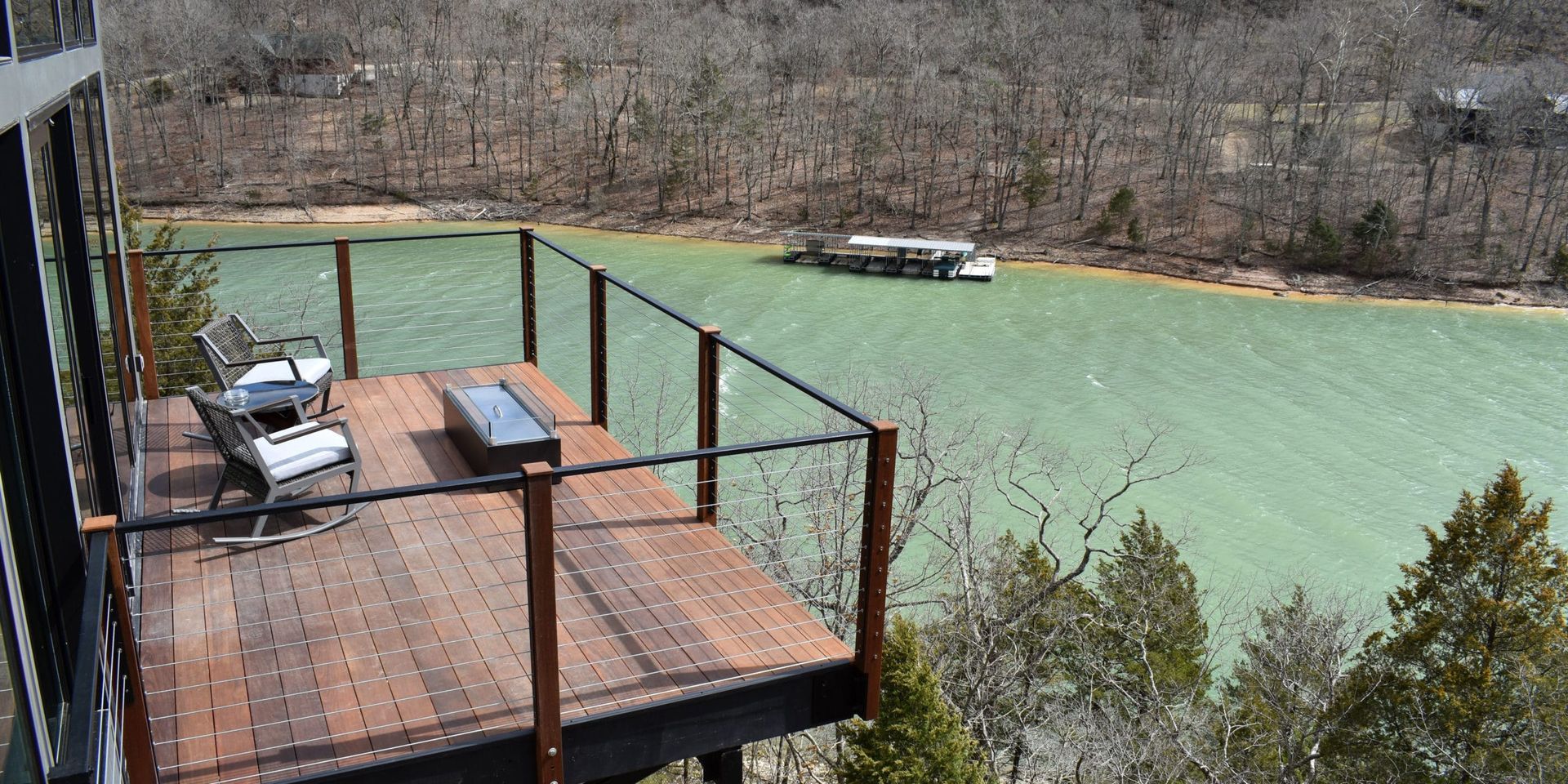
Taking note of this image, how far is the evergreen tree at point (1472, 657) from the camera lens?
13.0 metres

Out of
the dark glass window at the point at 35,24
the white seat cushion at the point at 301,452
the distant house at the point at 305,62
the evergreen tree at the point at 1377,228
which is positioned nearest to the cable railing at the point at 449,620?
the white seat cushion at the point at 301,452

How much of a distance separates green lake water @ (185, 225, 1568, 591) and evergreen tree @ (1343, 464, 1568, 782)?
356cm

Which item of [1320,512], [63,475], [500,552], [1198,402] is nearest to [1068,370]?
[1198,402]

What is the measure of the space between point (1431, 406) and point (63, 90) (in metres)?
26.5

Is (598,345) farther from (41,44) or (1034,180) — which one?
(1034,180)

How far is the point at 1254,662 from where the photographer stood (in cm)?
1487

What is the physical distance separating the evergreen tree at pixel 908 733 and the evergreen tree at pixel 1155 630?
392 cm

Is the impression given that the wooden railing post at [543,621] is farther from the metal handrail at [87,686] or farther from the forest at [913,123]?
the forest at [913,123]

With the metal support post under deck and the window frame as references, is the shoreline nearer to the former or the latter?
the metal support post under deck

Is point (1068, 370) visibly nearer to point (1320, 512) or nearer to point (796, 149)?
point (1320, 512)

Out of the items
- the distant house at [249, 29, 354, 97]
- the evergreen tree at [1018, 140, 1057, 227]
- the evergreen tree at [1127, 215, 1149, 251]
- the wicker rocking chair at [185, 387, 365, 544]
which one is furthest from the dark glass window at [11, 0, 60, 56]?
the distant house at [249, 29, 354, 97]

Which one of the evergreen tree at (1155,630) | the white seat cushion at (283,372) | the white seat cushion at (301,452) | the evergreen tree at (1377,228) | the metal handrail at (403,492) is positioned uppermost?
the metal handrail at (403,492)

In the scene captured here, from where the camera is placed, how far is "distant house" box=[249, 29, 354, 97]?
4756 cm

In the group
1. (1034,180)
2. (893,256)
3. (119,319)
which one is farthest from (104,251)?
(1034,180)
